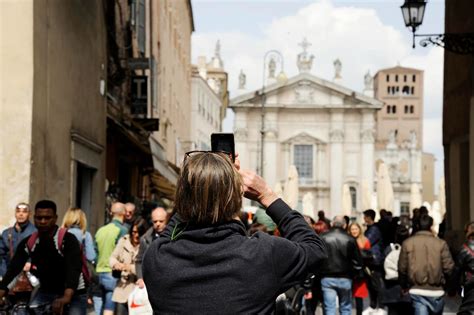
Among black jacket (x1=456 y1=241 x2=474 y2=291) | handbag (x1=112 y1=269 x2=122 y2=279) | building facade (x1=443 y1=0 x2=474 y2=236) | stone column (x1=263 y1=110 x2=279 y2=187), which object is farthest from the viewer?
stone column (x1=263 y1=110 x2=279 y2=187)

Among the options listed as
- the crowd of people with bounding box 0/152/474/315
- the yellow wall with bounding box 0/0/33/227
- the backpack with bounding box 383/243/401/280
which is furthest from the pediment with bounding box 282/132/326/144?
the yellow wall with bounding box 0/0/33/227

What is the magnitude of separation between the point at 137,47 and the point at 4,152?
11.5 m

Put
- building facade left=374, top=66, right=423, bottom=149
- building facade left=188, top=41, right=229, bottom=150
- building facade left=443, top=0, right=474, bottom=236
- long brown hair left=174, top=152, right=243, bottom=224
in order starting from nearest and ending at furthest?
long brown hair left=174, top=152, right=243, bottom=224, building facade left=443, top=0, right=474, bottom=236, building facade left=188, top=41, right=229, bottom=150, building facade left=374, top=66, right=423, bottom=149

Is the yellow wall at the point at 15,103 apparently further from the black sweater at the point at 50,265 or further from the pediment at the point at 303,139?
the pediment at the point at 303,139

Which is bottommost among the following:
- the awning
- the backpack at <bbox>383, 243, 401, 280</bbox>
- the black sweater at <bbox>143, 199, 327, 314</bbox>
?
the backpack at <bbox>383, 243, 401, 280</bbox>

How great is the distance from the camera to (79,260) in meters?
6.12

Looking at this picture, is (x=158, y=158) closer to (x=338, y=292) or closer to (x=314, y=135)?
(x=338, y=292)

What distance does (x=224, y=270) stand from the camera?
275 centimetres

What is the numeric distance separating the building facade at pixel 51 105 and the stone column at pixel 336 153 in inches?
2416

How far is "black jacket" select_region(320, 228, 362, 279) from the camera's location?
399 inches

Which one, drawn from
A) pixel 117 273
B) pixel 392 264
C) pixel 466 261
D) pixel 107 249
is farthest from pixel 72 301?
pixel 392 264

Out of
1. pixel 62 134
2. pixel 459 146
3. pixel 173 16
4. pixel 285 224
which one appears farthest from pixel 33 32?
pixel 173 16

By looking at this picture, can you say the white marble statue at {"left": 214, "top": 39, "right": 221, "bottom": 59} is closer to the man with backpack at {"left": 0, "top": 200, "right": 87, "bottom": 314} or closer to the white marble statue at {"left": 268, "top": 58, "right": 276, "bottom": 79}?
the white marble statue at {"left": 268, "top": 58, "right": 276, "bottom": 79}

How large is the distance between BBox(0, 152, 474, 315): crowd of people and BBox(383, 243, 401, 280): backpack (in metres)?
0.02
